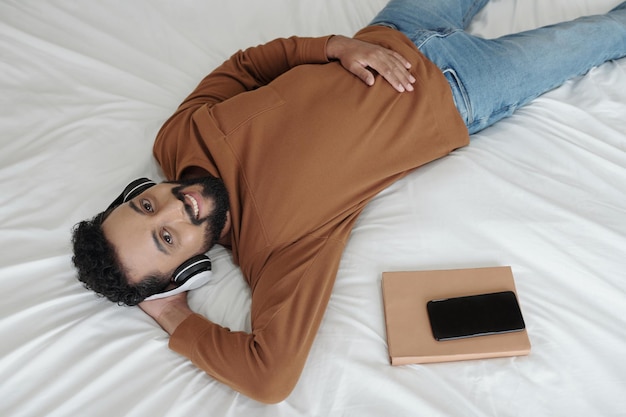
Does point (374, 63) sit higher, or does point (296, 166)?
point (374, 63)

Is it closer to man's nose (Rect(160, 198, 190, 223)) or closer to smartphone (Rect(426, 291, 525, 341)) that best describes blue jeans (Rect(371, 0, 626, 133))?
smartphone (Rect(426, 291, 525, 341))

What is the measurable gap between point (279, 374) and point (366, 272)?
299mm

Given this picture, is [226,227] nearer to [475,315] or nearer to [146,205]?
[146,205]

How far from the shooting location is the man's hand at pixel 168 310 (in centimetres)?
117

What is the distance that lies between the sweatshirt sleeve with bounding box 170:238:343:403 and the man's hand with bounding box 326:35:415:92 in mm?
419

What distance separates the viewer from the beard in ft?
3.96

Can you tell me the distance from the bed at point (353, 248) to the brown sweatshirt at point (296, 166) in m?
0.06

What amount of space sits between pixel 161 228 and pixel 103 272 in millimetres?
150

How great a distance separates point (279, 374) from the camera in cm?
103

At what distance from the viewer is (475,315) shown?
106cm

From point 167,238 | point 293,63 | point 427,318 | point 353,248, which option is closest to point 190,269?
point 167,238

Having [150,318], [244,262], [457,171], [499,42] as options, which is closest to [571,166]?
[457,171]

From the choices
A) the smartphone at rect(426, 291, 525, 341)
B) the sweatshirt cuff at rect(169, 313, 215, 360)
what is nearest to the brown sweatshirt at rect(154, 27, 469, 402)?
the sweatshirt cuff at rect(169, 313, 215, 360)

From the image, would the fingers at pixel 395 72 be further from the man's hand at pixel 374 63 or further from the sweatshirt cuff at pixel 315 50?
the sweatshirt cuff at pixel 315 50
